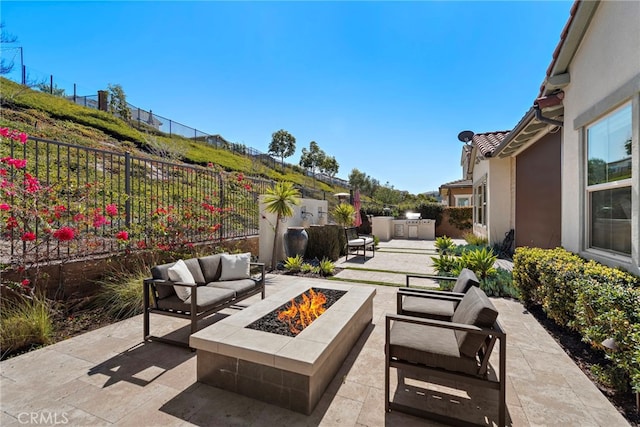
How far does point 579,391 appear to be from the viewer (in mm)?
2592

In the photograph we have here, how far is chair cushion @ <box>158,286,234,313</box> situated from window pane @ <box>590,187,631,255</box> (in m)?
5.25

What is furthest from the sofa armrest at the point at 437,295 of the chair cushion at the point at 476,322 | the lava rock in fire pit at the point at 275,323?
the lava rock in fire pit at the point at 275,323

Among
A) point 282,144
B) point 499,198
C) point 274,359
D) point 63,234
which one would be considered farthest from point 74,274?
point 282,144

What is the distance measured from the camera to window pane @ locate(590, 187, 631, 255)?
3246 mm

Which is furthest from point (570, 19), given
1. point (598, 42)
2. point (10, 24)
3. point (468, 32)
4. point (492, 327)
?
point (10, 24)

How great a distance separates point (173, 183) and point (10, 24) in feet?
34.3

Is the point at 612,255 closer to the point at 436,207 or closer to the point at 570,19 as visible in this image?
the point at 570,19

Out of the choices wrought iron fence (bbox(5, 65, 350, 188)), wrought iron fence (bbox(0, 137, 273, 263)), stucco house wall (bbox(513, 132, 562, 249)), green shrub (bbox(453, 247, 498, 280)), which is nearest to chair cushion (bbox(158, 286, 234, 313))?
wrought iron fence (bbox(0, 137, 273, 263))

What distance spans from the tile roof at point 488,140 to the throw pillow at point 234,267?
28.0 feet

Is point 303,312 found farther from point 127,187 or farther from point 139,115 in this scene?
point 139,115

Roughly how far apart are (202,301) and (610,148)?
5861 mm

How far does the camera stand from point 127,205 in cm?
539

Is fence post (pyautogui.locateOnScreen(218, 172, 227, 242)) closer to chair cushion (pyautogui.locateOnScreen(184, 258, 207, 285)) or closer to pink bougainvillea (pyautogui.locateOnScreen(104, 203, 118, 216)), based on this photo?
pink bougainvillea (pyautogui.locateOnScreen(104, 203, 118, 216))

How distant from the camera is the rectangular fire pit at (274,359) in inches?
91.0
